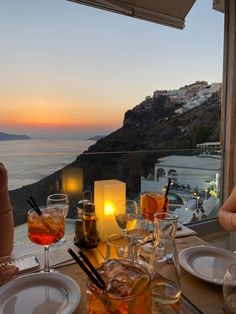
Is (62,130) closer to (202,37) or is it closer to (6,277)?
(6,277)

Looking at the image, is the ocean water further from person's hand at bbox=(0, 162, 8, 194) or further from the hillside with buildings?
person's hand at bbox=(0, 162, 8, 194)

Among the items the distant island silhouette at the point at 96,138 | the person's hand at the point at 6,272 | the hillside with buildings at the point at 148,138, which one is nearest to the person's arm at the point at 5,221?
the person's hand at the point at 6,272

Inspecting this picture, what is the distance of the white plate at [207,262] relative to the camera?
36.4 inches

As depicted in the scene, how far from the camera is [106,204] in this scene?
1296mm

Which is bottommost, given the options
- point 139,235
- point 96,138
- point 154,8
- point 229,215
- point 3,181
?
point 229,215

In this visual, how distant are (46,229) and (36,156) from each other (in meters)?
1.11

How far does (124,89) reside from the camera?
232 centimetres

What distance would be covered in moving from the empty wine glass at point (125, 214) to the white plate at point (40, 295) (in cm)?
35

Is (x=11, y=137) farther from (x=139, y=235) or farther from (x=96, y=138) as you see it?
(x=139, y=235)

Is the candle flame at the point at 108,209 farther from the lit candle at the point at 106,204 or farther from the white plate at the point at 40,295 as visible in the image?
the white plate at the point at 40,295

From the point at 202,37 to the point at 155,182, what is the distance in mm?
1489

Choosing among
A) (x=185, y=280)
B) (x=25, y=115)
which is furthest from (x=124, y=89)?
(x=185, y=280)

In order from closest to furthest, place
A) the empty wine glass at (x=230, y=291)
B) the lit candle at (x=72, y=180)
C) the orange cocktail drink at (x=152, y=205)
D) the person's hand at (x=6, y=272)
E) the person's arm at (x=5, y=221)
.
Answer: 1. the empty wine glass at (x=230, y=291)
2. the person's hand at (x=6, y=272)
3. the person's arm at (x=5, y=221)
4. the orange cocktail drink at (x=152, y=205)
5. the lit candle at (x=72, y=180)


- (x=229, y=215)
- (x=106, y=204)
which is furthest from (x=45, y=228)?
(x=229, y=215)
